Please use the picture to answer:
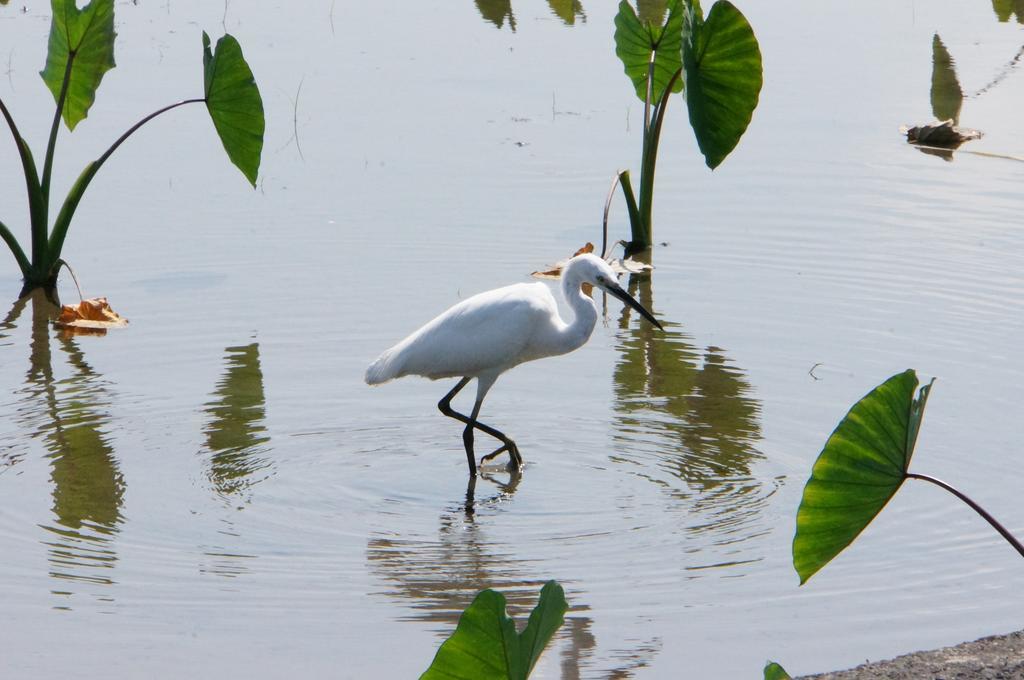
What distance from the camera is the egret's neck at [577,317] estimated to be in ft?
21.0

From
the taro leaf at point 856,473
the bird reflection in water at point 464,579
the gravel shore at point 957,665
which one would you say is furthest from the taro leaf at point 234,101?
the taro leaf at point 856,473

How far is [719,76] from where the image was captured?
805 centimetres

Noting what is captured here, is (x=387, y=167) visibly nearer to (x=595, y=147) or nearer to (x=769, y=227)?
(x=595, y=147)

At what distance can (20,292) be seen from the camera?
859cm

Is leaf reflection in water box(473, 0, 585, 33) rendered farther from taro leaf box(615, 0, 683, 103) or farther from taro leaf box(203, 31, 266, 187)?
taro leaf box(203, 31, 266, 187)

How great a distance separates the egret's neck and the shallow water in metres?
0.46

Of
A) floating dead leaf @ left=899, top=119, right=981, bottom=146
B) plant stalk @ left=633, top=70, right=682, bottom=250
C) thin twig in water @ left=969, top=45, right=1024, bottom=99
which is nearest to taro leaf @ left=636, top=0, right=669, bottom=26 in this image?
thin twig in water @ left=969, top=45, right=1024, bottom=99

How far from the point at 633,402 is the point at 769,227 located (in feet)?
10.8

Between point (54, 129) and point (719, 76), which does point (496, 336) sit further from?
point (54, 129)

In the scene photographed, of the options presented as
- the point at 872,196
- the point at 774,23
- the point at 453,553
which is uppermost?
the point at 774,23

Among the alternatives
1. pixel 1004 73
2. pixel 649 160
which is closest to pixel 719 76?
pixel 649 160

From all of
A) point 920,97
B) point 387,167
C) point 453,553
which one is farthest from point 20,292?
point 920,97

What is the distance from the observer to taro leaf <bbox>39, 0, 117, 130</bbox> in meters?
8.23

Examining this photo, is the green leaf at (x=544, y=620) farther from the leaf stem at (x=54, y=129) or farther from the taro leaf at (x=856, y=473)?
the leaf stem at (x=54, y=129)
